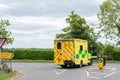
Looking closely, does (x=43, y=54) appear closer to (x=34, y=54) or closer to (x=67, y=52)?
(x=34, y=54)

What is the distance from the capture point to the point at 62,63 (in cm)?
3488

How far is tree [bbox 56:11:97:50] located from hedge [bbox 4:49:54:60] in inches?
246

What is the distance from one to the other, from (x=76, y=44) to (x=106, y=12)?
28.8 m

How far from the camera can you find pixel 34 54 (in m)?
56.9

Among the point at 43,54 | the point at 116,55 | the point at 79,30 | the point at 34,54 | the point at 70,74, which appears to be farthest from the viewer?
the point at 79,30

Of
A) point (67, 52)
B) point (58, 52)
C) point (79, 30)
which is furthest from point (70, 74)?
point (79, 30)

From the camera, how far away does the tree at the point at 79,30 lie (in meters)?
61.2

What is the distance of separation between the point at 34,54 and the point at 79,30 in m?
8.90

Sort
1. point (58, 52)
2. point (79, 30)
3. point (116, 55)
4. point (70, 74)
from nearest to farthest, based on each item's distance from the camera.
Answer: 1. point (70, 74)
2. point (58, 52)
3. point (116, 55)
4. point (79, 30)

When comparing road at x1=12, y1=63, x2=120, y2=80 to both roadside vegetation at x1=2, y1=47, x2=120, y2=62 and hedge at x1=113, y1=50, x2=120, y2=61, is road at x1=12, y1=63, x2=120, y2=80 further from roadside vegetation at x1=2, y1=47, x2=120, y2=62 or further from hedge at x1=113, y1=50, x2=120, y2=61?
hedge at x1=113, y1=50, x2=120, y2=61

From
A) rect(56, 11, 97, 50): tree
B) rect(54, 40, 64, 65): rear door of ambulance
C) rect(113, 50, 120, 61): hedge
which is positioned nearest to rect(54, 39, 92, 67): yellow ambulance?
rect(54, 40, 64, 65): rear door of ambulance

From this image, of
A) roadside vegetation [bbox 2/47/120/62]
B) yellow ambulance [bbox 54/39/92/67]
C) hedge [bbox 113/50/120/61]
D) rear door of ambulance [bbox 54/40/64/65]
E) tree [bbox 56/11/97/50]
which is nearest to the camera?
yellow ambulance [bbox 54/39/92/67]

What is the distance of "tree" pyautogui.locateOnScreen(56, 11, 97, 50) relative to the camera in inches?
2408

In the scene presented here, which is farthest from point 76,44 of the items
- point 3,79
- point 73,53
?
point 3,79
